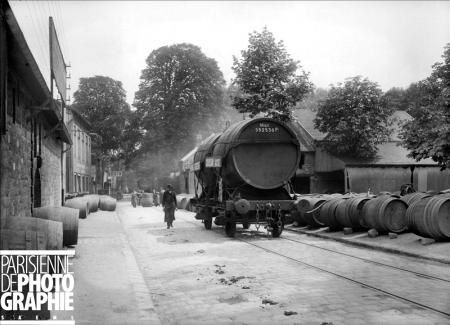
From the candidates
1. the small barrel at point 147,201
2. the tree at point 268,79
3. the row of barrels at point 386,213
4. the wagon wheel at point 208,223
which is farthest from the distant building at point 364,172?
the row of barrels at point 386,213

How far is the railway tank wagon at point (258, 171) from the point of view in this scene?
15172 mm

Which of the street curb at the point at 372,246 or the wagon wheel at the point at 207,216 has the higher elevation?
the wagon wheel at the point at 207,216

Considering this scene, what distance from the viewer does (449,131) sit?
1214 cm

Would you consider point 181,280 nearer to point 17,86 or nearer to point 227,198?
point 17,86

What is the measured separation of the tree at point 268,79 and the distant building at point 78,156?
15.7 metres

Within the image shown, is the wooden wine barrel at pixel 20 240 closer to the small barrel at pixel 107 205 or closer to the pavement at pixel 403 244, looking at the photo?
the pavement at pixel 403 244

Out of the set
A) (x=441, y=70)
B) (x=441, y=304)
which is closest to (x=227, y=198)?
(x=441, y=304)

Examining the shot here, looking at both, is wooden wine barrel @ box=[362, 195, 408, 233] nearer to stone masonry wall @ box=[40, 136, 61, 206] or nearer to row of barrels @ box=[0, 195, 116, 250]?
row of barrels @ box=[0, 195, 116, 250]

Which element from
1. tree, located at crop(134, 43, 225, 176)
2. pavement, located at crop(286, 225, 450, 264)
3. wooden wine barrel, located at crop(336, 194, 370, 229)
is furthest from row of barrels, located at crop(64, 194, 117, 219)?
tree, located at crop(134, 43, 225, 176)

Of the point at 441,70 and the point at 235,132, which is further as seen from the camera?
the point at 441,70

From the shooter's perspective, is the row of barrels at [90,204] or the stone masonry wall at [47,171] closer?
the stone masonry wall at [47,171]

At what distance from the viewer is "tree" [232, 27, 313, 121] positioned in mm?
31203

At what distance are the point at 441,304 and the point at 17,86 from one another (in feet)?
26.6

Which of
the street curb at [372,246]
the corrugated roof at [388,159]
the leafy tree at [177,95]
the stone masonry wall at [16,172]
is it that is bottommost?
the street curb at [372,246]
